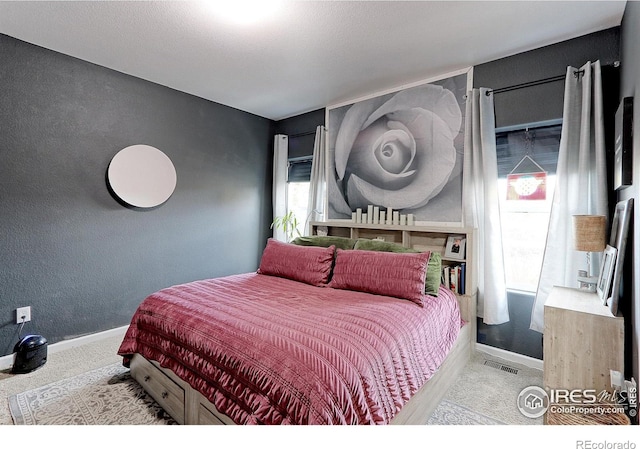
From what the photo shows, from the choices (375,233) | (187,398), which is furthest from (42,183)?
(375,233)

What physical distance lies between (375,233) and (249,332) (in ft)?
6.70

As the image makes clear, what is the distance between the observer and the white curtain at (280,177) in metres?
4.28

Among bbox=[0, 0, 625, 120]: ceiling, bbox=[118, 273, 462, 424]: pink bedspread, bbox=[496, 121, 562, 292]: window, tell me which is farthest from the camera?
bbox=[496, 121, 562, 292]: window

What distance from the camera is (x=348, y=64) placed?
9.07 feet

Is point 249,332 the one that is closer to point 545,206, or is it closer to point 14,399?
point 14,399

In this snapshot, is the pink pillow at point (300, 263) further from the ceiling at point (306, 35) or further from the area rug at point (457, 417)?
the ceiling at point (306, 35)

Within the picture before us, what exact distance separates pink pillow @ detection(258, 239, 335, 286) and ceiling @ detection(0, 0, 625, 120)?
5.41ft

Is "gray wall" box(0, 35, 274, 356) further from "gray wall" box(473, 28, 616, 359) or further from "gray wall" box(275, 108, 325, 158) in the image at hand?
"gray wall" box(473, 28, 616, 359)

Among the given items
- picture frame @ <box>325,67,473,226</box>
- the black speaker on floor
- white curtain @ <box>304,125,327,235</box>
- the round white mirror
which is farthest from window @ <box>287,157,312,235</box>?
the black speaker on floor

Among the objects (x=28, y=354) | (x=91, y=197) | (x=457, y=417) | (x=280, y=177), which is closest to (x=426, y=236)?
(x=457, y=417)

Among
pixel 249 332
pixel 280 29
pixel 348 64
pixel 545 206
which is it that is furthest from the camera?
pixel 348 64

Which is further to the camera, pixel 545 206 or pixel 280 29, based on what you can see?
pixel 545 206

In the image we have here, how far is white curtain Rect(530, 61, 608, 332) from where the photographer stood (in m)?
2.13

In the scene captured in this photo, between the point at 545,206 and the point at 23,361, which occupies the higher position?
the point at 545,206
